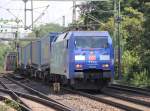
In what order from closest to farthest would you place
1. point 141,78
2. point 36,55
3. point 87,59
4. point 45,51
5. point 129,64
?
point 87,59, point 45,51, point 141,78, point 36,55, point 129,64

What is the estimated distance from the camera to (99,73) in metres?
25.0

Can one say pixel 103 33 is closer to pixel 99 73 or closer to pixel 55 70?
pixel 99 73

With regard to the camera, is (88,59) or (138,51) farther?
(138,51)

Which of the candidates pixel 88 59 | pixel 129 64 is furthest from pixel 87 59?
pixel 129 64

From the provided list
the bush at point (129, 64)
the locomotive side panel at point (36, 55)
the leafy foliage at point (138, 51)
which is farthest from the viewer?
the bush at point (129, 64)

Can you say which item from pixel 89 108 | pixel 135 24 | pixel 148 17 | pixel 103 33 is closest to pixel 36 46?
pixel 135 24

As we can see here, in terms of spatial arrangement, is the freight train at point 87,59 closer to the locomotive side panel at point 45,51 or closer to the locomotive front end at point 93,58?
the locomotive front end at point 93,58

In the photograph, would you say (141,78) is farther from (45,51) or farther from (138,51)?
(45,51)

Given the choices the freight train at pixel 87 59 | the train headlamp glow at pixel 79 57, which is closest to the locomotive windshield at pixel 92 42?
the freight train at pixel 87 59

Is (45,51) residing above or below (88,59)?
above

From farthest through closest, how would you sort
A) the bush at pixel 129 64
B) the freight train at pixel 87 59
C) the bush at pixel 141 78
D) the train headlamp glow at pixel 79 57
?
the bush at pixel 129 64, the bush at pixel 141 78, the train headlamp glow at pixel 79 57, the freight train at pixel 87 59

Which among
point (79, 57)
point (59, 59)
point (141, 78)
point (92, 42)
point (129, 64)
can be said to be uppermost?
point (92, 42)

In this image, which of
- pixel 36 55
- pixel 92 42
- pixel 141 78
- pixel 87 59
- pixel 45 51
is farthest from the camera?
pixel 36 55

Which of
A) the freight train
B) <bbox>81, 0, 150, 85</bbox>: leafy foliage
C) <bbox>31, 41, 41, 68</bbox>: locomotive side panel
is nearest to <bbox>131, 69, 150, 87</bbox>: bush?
<bbox>81, 0, 150, 85</bbox>: leafy foliage
